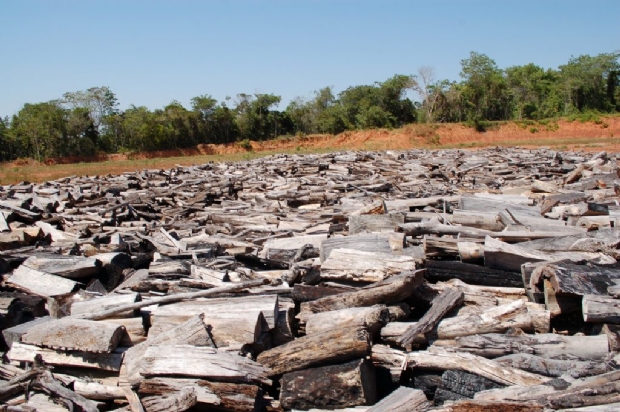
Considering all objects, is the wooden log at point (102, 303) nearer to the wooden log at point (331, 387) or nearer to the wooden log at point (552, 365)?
the wooden log at point (331, 387)

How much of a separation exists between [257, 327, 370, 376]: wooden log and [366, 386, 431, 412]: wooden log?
39 centimetres

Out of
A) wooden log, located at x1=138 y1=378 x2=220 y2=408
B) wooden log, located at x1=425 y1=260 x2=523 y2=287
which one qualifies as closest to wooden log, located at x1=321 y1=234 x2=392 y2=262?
wooden log, located at x1=425 y1=260 x2=523 y2=287

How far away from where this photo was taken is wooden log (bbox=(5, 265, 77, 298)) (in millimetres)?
5270

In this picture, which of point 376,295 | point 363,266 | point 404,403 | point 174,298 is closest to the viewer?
point 404,403

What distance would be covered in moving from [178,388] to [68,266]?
9.88ft

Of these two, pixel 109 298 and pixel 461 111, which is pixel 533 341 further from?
pixel 461 111

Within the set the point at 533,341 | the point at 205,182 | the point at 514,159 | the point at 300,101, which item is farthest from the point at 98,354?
the point at 300,101

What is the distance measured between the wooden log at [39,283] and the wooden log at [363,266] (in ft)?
Result: 9.16

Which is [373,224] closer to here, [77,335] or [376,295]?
[376,295]

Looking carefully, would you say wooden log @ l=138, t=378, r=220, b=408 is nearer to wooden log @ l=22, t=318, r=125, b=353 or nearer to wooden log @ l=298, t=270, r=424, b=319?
wooden log @ l=22, t=318, r=125, b=353

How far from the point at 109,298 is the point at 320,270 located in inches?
79.9

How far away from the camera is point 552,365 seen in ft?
11.7

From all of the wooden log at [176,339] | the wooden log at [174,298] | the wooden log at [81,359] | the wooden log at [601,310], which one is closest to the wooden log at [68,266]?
the wooden log at [174,298]

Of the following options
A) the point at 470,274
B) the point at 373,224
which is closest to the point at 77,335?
the point at 470,274
